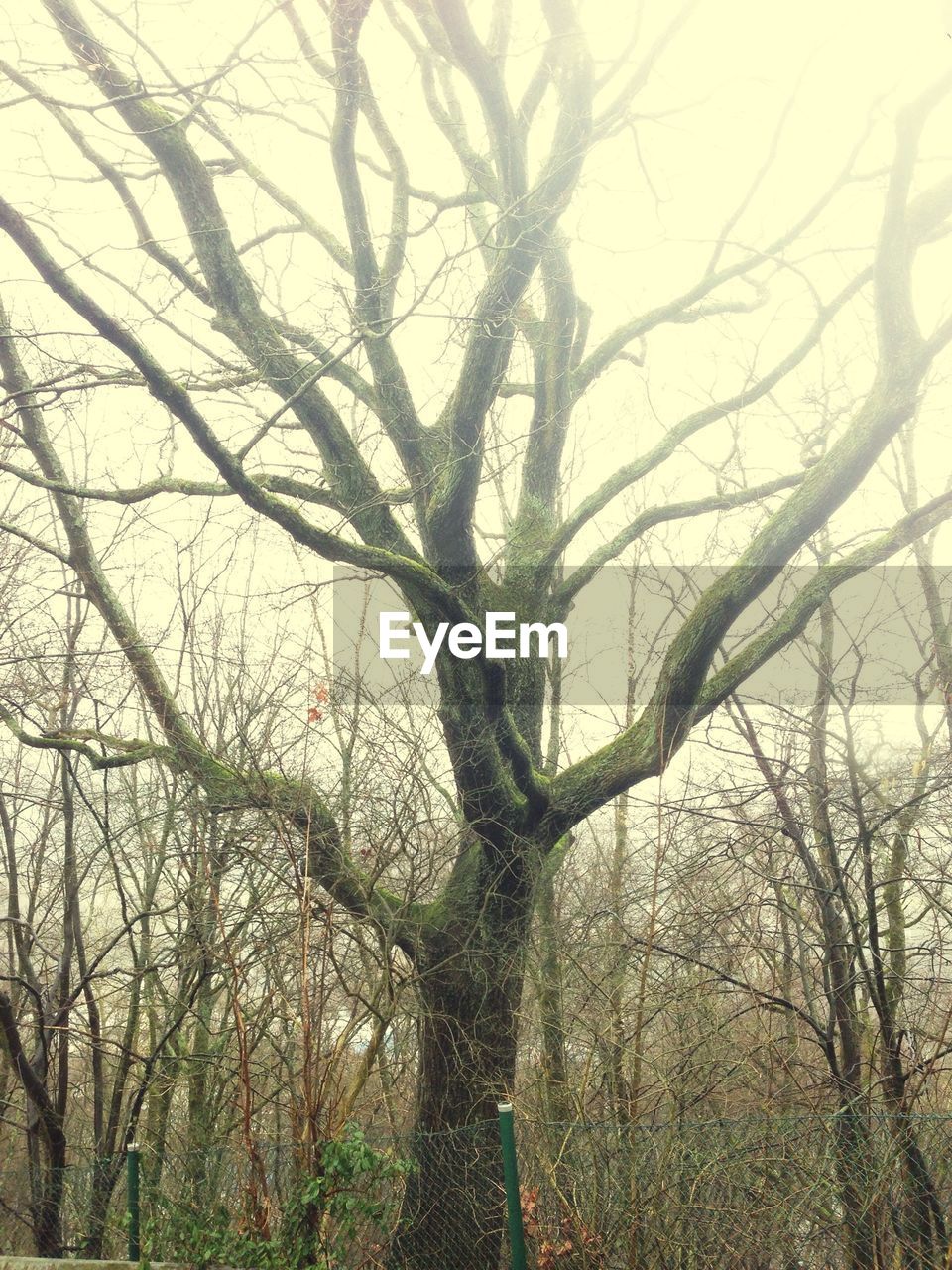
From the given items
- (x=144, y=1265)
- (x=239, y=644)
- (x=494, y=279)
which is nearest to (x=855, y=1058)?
(x=144, y=1265)

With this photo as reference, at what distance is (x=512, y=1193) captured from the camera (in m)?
4.07

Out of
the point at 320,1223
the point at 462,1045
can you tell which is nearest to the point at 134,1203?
the point at 320,1223

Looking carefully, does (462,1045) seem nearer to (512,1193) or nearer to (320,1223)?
(320,1223)

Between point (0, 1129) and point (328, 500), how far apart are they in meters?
11.7

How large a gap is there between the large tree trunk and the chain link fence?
672 mm

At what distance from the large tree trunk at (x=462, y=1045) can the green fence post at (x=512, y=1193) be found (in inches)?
56.3

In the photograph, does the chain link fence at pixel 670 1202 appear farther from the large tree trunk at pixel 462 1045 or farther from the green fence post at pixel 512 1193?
the large tree trunk at pixel 462 1045

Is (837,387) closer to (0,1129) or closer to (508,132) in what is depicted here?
(508,132)

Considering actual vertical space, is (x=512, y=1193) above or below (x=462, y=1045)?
below

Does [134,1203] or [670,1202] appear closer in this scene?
[670,1202]

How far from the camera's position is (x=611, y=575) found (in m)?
13.4

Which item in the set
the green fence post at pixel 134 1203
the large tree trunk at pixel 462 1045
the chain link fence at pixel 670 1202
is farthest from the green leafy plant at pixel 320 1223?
the large tree trunk at pixel 462 1045

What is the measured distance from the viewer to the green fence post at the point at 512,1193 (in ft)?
13.2

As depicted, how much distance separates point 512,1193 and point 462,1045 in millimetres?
2463
